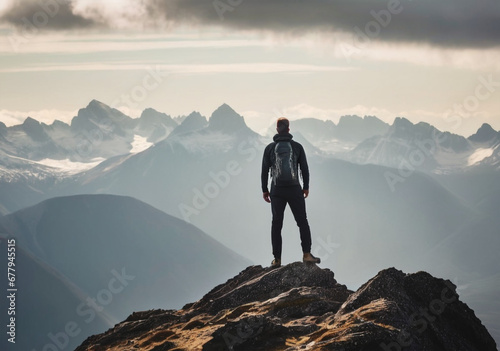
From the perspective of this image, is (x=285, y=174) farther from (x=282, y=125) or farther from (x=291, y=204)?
(x=282, y=125)

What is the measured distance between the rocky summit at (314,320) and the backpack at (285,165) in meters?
3.51

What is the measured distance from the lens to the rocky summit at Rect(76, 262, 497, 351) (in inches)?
786

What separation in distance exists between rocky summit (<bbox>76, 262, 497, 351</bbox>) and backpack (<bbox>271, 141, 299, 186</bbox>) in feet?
11.5


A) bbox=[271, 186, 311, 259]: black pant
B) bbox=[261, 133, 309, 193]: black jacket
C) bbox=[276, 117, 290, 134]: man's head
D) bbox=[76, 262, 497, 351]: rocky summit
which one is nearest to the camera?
bbox=[76, 262, 497, 351]: rocky summit

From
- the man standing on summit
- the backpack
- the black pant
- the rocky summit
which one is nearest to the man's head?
the man standing on summit

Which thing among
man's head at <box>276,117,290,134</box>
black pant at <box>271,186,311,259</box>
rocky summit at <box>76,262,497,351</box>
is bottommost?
rocky summit at <box>76,262,497,351</box>

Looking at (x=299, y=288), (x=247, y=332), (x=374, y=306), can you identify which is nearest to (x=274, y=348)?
(x=247, y=332)

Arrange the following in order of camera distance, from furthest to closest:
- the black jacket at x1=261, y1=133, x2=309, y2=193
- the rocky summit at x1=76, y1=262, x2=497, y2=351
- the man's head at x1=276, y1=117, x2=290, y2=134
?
the black jacket at x1=261, y1=133, x2=309, y2=193, the man's head at x1=276, y1=117, x2=290, y2=134, the rocky summit at x1=76, y1=262, x2=497, y2=351

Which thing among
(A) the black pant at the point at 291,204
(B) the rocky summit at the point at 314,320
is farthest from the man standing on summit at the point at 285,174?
(B) the rocky summit at the point at 314,320

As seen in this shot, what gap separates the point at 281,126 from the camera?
28.1 meters

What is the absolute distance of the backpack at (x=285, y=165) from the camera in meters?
27.8

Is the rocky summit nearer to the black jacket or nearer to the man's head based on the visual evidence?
the black jacket

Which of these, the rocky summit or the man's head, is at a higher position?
the man's head

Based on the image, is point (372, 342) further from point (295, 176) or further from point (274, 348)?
point (295, 176)
